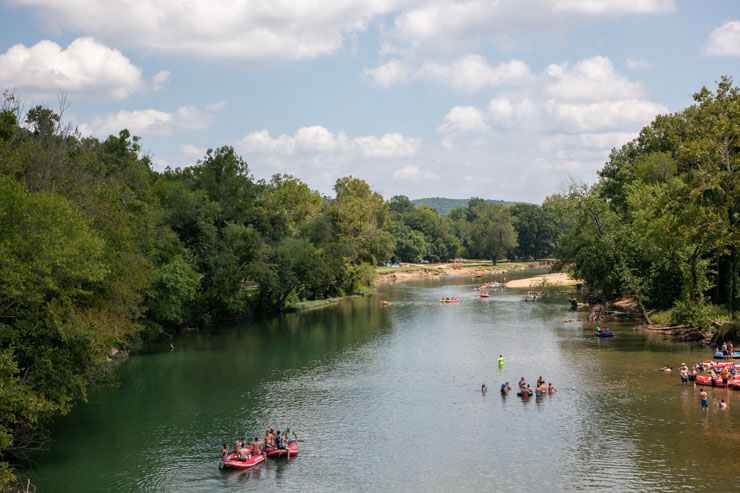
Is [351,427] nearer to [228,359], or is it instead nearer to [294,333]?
[228,359]

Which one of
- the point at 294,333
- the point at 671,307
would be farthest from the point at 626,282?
the point at 294,333

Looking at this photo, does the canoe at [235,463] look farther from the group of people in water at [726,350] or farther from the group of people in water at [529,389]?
the group of people in water at [726,350]

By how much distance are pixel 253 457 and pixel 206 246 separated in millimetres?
53344

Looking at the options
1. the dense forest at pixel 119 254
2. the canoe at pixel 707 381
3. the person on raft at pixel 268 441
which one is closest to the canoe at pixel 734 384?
the canoe at pixel 707 381

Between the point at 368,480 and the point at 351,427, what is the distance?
850 centimetres

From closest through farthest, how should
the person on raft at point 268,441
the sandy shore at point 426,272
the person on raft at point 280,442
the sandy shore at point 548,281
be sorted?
the person on raft at point 268,441 → the person on raft at point 280,442 → the sandy shore at point 548,281 → the sandy shore at point 426,272

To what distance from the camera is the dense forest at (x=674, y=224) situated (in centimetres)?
5788

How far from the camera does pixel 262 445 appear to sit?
3831 cm

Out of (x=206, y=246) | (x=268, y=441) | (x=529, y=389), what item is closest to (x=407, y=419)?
(x=268, y=441)

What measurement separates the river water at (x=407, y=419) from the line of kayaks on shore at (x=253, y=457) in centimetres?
49

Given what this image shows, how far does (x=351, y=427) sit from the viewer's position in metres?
42.7

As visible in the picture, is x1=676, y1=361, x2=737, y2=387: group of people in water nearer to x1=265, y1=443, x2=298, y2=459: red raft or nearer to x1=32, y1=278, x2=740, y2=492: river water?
x1=32, y1=278, x2=740, y2=492: river water

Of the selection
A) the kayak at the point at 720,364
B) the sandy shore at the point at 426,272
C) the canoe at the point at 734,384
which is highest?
the sandy shore at the point at 426,272

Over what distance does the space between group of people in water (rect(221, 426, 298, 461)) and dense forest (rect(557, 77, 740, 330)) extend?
136 ft
